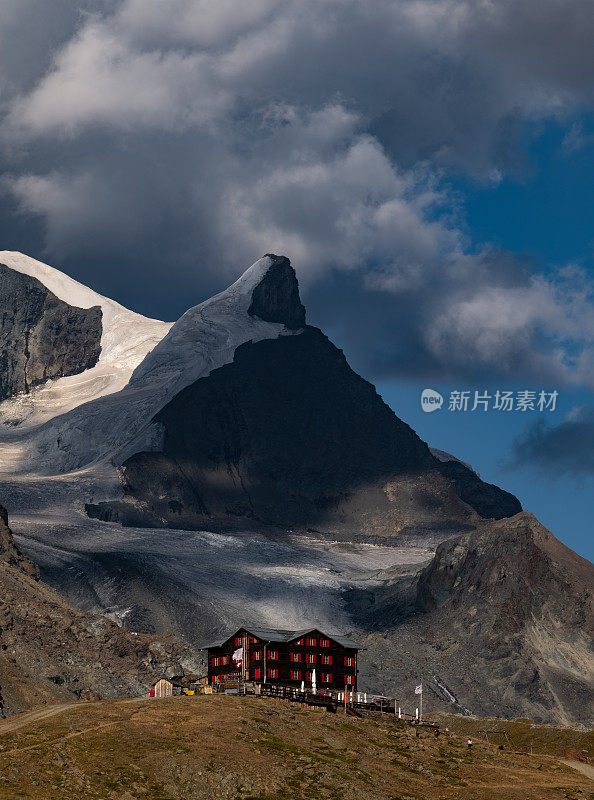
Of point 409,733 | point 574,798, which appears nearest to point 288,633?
point 409,733

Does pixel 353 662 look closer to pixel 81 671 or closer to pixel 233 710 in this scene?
pixel 233 710

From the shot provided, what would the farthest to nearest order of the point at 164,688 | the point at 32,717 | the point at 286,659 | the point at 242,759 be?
the point at 164,688
the point at 286,659
the point at 32,717
the point at 242,759

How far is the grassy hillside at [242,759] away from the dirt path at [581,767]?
6.12 feet

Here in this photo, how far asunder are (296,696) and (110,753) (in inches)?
1338

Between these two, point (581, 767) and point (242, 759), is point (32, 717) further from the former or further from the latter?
point (581, 767)

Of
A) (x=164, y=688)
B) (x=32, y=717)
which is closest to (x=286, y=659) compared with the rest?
(x=164, y=688)

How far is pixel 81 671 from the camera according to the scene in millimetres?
185000

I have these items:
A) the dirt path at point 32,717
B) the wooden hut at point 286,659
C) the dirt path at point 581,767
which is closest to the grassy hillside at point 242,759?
the dirt path at point 32,717

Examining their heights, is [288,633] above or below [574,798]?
above

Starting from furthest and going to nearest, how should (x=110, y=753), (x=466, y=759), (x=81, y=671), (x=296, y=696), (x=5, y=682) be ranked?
(x=81, y=671), (x=5, y=682), (x=296, y=696), (x=466, y=759), (x=110, y=753)

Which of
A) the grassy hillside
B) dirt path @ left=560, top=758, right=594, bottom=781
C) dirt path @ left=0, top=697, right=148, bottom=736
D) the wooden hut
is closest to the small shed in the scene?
the wooden hut

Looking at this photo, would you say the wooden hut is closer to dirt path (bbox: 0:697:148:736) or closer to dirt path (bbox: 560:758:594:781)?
dirt path (bbox: 0:697:148:736)

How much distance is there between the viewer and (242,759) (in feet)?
265

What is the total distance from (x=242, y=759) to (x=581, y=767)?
34.9 metres
